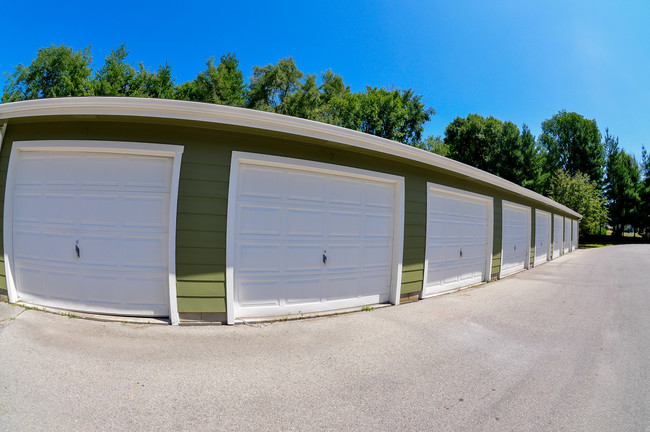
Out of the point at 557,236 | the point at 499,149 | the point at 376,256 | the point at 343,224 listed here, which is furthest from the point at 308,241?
the point at 499,149

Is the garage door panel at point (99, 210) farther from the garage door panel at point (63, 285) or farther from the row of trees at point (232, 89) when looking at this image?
the row of trees at point (232, 89)

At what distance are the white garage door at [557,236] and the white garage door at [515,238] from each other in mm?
6635

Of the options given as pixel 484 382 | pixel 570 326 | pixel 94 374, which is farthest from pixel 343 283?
pixel 570 326

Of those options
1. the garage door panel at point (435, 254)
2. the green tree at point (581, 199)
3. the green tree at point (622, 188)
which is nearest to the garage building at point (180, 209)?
the garage door panel at point (435, 254)

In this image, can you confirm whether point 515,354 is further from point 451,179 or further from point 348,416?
point 451,179

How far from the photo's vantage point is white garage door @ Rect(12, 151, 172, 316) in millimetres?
3686

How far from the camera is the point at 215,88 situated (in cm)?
2100

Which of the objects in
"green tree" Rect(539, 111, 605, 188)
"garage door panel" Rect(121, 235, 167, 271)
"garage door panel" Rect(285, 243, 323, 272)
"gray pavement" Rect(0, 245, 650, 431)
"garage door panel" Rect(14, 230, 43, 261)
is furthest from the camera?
"green tree" Rect(539, 111, 605, 188)

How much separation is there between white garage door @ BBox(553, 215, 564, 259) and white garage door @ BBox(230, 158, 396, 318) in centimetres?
1487

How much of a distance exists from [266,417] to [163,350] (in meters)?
1.64

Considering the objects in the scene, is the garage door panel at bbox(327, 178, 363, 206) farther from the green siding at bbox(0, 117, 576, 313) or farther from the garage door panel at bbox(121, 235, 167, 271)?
the garage door panel at bbox(121, 235, 167, 271)

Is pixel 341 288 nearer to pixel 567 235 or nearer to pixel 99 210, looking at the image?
pixel 99 210

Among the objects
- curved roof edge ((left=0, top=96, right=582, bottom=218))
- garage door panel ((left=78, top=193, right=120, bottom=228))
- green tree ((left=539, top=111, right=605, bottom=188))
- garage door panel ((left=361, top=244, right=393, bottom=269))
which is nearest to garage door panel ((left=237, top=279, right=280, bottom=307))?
garage door panel ((left=361, top=244, right=393, bottom=269))

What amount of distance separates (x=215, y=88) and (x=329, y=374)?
932 inches
